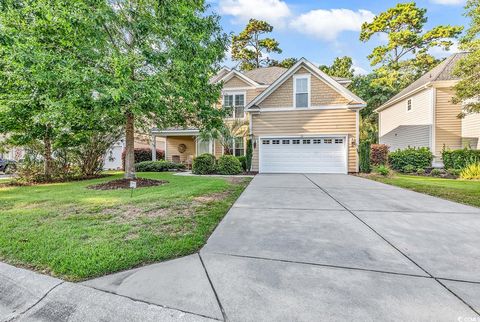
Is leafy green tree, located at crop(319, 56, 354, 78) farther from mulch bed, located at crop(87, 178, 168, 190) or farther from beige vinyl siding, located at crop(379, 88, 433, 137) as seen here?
mulch bed, located at crop(87, 178, 168, 190)

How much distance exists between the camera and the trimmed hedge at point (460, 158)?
39.7 feet

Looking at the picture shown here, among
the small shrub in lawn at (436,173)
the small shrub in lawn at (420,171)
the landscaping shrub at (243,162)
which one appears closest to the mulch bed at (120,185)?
the landscaping shrub at (243,162)

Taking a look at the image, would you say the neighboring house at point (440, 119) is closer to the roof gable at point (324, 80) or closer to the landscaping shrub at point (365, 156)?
the landscaping shrub at point (365, 156)

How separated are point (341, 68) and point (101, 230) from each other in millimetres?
35955

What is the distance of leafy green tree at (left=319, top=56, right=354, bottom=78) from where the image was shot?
32.4 meters

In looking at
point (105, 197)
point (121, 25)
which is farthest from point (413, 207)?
point (121, 25)

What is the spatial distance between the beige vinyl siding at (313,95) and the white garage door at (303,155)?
6.47 feet

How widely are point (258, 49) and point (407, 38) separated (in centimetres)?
1604

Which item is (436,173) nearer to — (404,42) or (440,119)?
(440,119)

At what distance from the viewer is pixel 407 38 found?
82.2ft

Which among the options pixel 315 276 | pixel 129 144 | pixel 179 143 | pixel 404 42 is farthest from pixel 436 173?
pixel 404 42

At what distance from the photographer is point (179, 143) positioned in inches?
763

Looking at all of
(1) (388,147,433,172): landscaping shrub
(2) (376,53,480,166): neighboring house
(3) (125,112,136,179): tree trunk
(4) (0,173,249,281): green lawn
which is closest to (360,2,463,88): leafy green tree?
(2) (376,53,480,166): neighboring house

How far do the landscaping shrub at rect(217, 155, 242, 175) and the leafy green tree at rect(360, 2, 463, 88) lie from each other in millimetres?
21972
